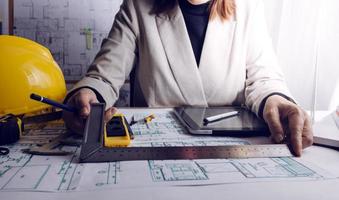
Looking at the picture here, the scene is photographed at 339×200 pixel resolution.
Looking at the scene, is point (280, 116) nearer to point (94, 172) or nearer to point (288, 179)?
point (288, 179)

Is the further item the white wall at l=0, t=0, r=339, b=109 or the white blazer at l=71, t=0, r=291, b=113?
the white wall at l=0, t=0, r=339, b=109

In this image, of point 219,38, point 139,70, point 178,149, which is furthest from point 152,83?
point 178,149

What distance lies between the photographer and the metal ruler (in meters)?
0.54

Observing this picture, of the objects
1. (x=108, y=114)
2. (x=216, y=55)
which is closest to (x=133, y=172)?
(x=108, y=114)

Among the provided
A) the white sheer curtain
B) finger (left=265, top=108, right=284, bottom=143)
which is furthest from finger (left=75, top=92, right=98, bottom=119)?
the white sheer curtain

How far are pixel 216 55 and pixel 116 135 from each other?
23.2 inches

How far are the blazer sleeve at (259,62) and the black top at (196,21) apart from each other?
0.15 m

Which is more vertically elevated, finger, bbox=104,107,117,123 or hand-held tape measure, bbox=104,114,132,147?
finger, bbox=104,107,117,123

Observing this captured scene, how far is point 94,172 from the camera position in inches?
19.0

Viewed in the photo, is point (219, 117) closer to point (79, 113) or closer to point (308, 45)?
point (79, 113)

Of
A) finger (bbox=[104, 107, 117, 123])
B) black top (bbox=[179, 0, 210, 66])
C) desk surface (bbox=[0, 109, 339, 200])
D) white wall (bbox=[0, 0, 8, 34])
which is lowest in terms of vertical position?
desk surface (bbox=[0, 109, 339, 200])

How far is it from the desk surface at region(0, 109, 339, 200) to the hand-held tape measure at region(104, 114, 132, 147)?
167 mm

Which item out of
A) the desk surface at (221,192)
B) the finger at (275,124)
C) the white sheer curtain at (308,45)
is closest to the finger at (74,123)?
the desk surface at (221,192)

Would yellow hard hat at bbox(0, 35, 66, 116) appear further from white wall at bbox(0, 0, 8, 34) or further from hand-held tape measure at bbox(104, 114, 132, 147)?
white wall at bbox(0, 0, 8, 34)
